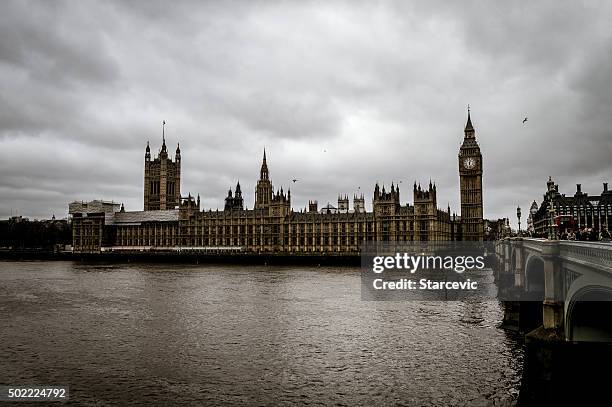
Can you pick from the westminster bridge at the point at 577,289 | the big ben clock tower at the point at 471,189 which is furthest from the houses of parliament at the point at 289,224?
the westminster bridge at the point at 577,289

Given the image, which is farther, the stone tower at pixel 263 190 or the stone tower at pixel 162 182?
the stone tower at pixel 162 182

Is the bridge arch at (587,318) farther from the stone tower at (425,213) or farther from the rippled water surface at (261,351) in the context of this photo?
the stone tower at (425,213)

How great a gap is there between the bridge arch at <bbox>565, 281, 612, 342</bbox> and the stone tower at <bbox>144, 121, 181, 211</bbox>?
521 ft

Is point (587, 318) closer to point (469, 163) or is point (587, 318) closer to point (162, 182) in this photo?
point (469, 163)

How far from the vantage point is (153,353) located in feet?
84.0

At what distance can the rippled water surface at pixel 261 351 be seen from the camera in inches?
778

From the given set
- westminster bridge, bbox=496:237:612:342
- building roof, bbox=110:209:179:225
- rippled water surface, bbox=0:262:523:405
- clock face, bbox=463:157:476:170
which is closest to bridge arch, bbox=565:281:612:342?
westminster bridge, bbox=496:237:612:342

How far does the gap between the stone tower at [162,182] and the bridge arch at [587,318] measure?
158668 mm

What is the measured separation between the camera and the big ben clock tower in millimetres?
119562

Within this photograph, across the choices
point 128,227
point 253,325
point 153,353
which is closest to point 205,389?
point 153,353

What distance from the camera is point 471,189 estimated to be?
12231 cm

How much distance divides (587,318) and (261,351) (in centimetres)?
A: 1477

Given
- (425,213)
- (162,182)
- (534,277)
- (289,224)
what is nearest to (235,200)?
(162,182)

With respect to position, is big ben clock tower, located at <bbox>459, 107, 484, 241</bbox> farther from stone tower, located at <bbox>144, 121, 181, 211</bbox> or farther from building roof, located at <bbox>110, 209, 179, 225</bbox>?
stone tower, located at <bbox>144, 121, 181, 211</bbox>
